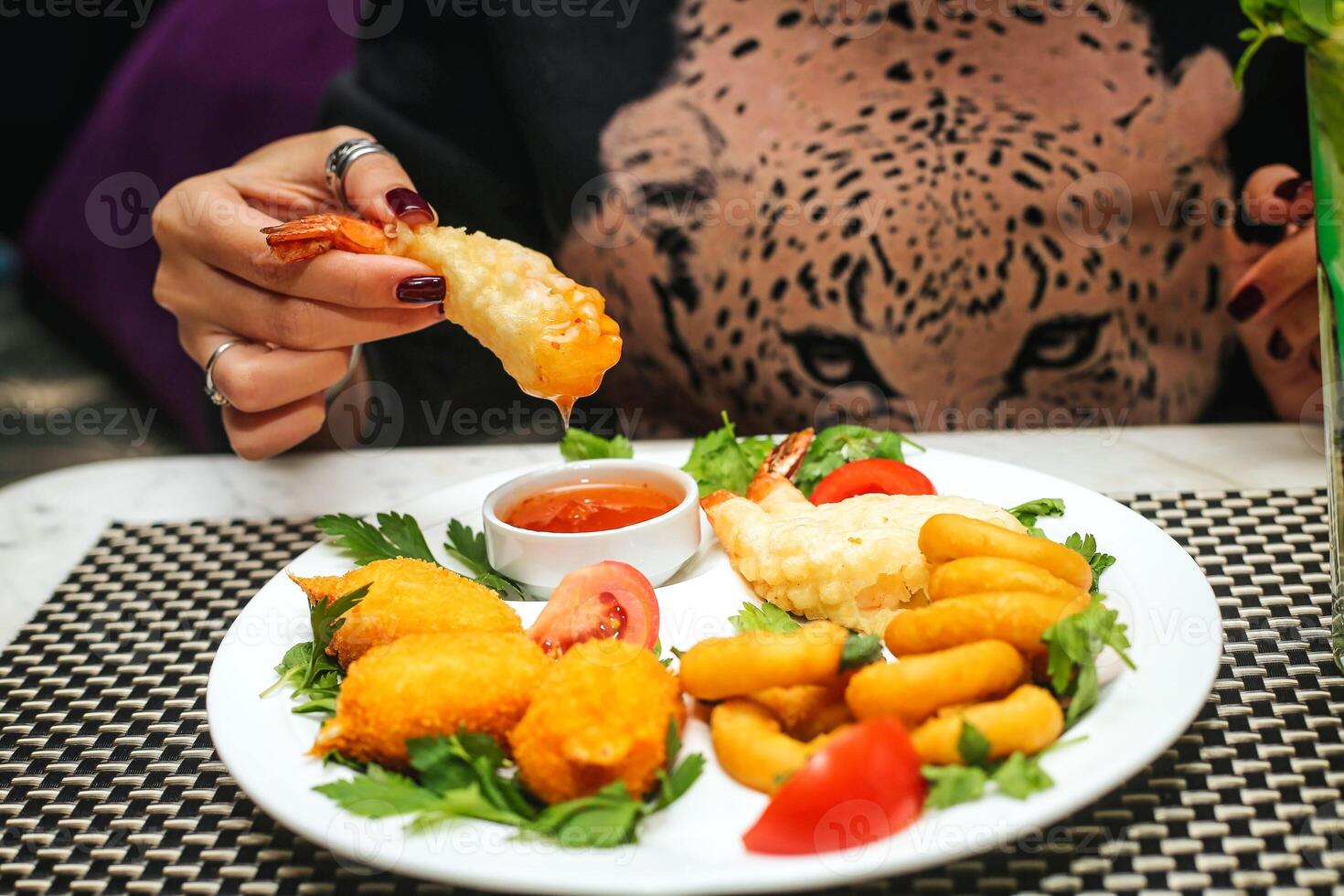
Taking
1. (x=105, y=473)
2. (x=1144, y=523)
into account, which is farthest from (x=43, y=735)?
(x=1144, y=523)

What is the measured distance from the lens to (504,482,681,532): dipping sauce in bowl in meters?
Result: 2.04

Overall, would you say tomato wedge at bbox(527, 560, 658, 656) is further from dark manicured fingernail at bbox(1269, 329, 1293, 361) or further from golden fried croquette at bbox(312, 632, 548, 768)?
dark manicured fingernail at bbox(1269, 329, 1293, 361)

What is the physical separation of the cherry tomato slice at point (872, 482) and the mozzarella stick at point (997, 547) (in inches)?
19.5

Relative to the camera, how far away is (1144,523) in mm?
1836

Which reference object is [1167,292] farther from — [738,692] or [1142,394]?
[738,692]

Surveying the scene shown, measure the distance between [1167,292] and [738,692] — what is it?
228 cm

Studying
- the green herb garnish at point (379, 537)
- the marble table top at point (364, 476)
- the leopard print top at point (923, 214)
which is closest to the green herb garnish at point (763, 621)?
the green herb garnish at point (379, 537)

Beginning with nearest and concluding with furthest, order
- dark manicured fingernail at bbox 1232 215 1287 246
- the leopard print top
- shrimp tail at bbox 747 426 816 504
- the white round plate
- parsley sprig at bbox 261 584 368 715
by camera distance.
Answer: the white round plate < parsley sprig at bbox 261 584 368 715 < shrimp tail at bbox 747 426 816 504 < dark manicured fingernail at bbox 1232 215 1287 246 < the leopard print top

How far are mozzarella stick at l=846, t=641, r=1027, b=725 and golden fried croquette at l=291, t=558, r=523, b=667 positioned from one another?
60cm

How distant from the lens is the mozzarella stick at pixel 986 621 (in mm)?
1360

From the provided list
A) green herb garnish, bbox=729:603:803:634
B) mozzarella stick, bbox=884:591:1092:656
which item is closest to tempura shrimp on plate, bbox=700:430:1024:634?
green herb garnish, bbox=729:603:803:634

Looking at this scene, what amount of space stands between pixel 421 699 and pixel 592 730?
9.9 inches

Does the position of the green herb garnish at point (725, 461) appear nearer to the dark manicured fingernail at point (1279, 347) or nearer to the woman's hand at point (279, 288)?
the woman's hand at point (279, 288)

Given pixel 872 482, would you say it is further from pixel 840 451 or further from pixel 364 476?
pixel 364 476
